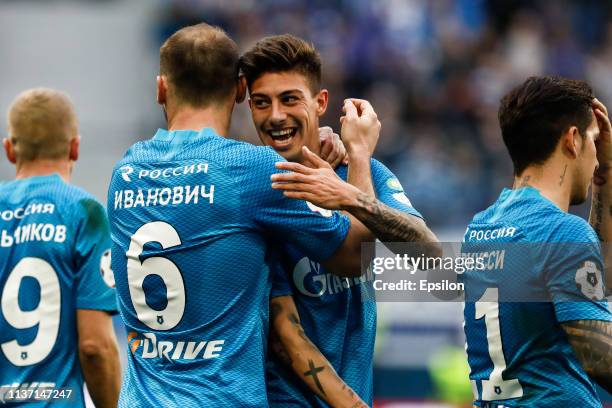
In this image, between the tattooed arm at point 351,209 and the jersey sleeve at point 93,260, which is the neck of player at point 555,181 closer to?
the tattooed arm at point 351,209

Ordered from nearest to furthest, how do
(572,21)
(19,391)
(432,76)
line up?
1. (19,391)
2. (432,76)
3. (572,21)

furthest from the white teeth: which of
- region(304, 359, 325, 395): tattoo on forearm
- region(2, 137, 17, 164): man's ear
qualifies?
region(2, 137, 17, 164): man's ear

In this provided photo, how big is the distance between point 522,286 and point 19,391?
115 inches

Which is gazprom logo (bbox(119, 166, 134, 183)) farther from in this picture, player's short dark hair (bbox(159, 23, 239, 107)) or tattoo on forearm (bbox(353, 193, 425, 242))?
tattoo on forearm (bbox(353, 193, 425, 242))

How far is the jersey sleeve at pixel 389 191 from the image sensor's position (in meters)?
5.17

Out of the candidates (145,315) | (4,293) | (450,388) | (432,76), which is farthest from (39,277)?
(432,76)

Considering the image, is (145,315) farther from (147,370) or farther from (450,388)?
(450,388)

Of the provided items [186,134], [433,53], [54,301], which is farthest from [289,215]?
[433,53]

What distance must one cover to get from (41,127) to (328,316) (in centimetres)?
232

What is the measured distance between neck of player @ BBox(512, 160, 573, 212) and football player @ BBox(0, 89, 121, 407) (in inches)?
98.0

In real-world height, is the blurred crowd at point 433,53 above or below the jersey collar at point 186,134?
above

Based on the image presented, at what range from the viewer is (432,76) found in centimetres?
1623

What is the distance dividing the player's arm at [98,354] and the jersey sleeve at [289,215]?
1775 millimetres

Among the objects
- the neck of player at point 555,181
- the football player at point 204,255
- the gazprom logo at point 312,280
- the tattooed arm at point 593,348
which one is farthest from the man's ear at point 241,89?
the tattooed arm at point 593,348
